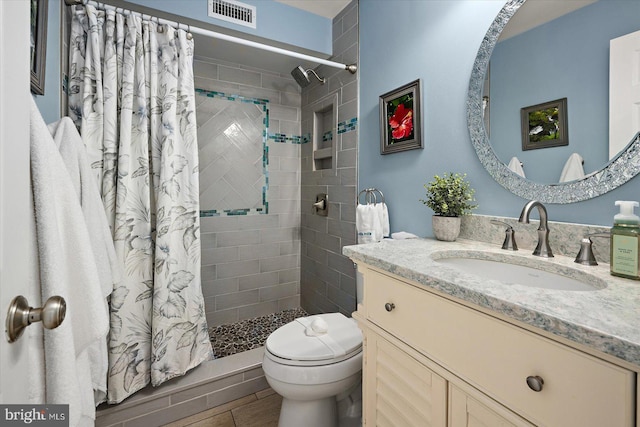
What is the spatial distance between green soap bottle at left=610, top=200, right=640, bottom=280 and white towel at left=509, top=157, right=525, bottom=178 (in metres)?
0.34

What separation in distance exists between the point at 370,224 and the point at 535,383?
3.68 feet

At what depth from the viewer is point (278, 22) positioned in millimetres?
1971

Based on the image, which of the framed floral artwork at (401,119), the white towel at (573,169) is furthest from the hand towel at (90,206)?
the white towel at (573,169)

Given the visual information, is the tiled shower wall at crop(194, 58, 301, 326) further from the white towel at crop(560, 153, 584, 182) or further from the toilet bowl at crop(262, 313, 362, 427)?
the white towel at crop(560, 153, 584, 182)

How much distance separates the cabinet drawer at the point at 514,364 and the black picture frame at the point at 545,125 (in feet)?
2.37

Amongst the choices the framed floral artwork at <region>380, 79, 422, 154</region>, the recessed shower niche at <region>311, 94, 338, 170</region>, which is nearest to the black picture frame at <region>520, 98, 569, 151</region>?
the framed floral artwork at <region>380, 79, 422, 154</region>

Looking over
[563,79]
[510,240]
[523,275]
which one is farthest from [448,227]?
[563,79]

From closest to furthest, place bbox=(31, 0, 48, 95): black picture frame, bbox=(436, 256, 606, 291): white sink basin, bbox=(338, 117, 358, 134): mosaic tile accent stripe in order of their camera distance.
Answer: bbox=(436, 256, 606, 291): white sink basin
bbox=(31, 0, 48, 95): black picture frame
bbox=(338, 117, 358, 134): mosaic tile accent stripe

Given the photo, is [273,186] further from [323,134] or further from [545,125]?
[545,125]

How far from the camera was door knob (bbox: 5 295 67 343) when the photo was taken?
447 millimetres

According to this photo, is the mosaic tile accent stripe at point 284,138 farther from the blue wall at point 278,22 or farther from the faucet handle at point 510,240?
the faucet handle at point 510,240

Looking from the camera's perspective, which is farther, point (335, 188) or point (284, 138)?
point (284, 138)

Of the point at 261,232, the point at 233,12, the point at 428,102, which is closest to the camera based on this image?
the point at 428,102

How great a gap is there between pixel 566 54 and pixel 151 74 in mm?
1825
